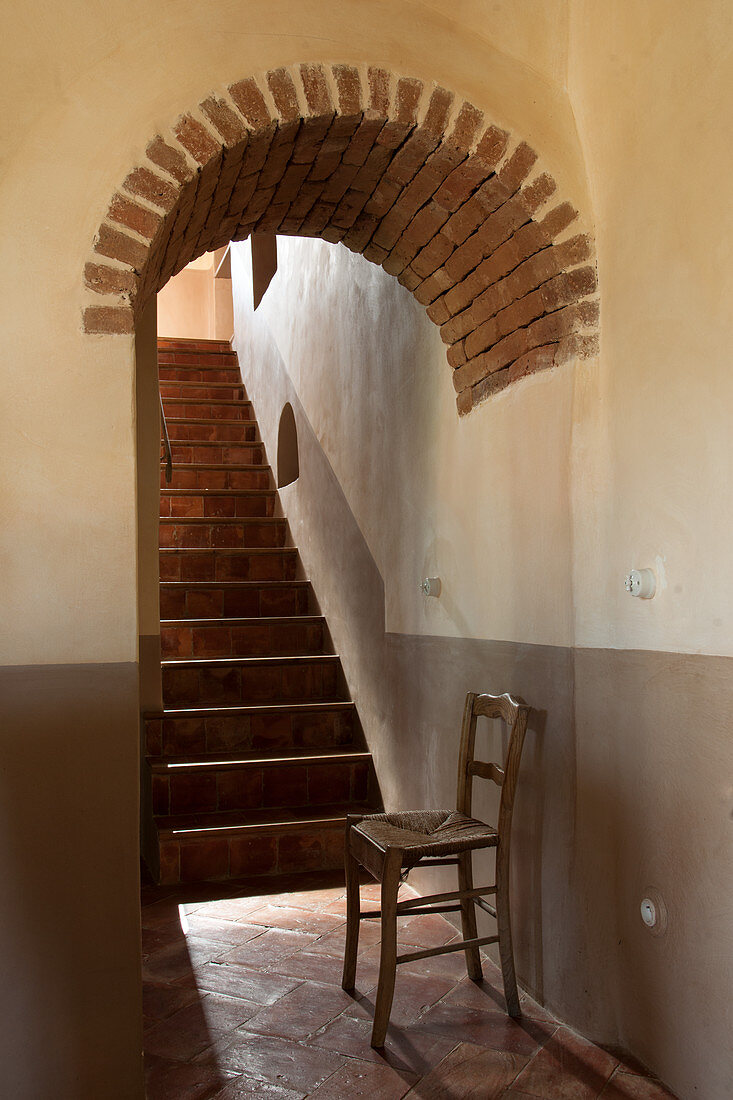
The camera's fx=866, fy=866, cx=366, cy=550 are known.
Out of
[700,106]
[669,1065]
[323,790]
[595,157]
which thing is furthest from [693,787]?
[323,790]

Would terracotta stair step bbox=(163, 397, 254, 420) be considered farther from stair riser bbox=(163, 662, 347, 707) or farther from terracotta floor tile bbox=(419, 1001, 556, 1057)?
terracotta floor tile bbox=(419, 1001, 556, 1057)

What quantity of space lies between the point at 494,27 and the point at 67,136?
4.09 ft

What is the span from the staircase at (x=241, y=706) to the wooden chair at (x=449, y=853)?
1084 millimetres

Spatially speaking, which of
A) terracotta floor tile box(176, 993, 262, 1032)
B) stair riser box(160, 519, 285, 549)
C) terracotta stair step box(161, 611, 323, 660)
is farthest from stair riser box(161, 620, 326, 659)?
terracotta floor tile box(176, 993, 262, 1032)

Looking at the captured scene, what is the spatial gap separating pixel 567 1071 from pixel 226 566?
4.06 metres

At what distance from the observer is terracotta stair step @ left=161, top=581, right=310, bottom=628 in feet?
17.4

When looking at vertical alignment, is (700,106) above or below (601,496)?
above

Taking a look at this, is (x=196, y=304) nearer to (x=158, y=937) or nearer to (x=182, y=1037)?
(x=158, y=937)

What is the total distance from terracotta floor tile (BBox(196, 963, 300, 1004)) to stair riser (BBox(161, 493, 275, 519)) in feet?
12.3

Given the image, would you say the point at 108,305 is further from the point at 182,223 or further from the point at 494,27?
the point at 494,27

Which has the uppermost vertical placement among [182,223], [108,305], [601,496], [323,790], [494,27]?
[494,27]

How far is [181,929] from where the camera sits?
10.4ft

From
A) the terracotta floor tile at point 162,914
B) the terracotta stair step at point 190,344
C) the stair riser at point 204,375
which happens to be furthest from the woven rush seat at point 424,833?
the terracotta stair step at point 190,344

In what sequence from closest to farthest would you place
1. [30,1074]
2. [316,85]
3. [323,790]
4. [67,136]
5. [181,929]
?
1. [30,1074]
2. [67,136]
3. [316,85]
4. [181,929]
5. [323,790]
